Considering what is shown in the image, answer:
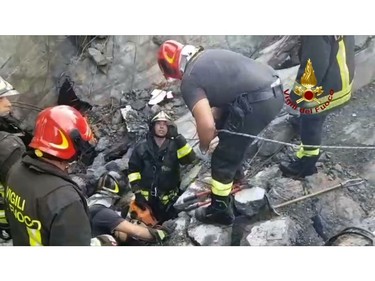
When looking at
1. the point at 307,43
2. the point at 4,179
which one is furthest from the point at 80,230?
the point at 307,43

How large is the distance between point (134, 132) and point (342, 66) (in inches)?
53.0

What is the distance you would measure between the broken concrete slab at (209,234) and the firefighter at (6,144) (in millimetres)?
1169

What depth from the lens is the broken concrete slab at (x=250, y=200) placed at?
11.6 ft

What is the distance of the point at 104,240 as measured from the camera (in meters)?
3.53

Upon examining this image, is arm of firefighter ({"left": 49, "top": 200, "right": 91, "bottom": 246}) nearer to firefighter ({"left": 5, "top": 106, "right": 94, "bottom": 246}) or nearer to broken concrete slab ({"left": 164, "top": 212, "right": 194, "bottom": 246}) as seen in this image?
firefighter ({"left": 5, "top": 106, "right": 94, "bottom": 246})

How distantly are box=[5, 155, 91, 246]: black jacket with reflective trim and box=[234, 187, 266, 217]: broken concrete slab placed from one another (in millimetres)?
983

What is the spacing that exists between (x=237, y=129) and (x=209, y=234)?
70 centimetres

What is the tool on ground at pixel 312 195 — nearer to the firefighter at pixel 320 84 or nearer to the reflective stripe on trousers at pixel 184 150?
the firefighter at pixel 320 84

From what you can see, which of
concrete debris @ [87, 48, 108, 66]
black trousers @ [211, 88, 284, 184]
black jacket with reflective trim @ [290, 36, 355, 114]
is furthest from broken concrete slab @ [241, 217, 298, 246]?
concrete debris @ [87, 48, 108, 66]

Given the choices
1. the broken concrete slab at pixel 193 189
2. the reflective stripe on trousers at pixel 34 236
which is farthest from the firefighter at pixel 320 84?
the reflective stripe on trousers at pixel 34 236

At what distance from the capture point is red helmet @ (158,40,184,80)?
343cm

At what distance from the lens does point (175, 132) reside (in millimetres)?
3521

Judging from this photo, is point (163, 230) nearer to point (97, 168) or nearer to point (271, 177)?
point (97, 168)
